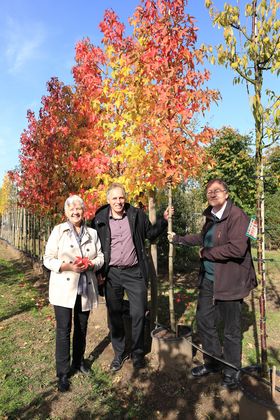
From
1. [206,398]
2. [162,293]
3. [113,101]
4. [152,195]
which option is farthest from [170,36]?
[162,293]

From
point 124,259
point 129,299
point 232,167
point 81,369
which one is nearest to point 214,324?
point 129,299

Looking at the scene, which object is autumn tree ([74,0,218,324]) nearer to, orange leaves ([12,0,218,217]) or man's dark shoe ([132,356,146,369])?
orange leaves ([12,0,218,217])

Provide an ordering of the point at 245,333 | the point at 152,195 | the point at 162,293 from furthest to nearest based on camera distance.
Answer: the point at 162,293, the point at 245,333, the point at 152,195

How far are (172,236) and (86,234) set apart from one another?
1053mm

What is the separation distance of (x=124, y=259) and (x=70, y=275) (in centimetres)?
69

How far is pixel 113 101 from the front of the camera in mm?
5098

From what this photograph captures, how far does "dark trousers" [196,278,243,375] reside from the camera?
3459 millimetres

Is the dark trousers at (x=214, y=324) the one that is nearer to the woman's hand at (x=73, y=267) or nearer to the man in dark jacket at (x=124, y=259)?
the man in dark jacket at (x=124, y=259)

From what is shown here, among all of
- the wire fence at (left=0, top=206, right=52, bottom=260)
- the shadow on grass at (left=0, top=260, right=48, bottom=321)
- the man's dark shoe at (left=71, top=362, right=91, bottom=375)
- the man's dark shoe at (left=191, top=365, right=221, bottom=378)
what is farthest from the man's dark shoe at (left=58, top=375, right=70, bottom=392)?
the wire fence at (left=0, top=206, right=52, bottom=260)

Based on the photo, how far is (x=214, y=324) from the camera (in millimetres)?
3840

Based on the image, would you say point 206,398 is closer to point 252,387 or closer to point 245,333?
point 252,387

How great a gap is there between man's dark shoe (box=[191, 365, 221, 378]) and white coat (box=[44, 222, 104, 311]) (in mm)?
1444

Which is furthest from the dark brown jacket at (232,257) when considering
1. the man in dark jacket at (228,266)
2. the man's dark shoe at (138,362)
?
the man's dark shoe at (138,362)

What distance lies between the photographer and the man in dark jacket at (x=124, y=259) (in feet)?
13.5
